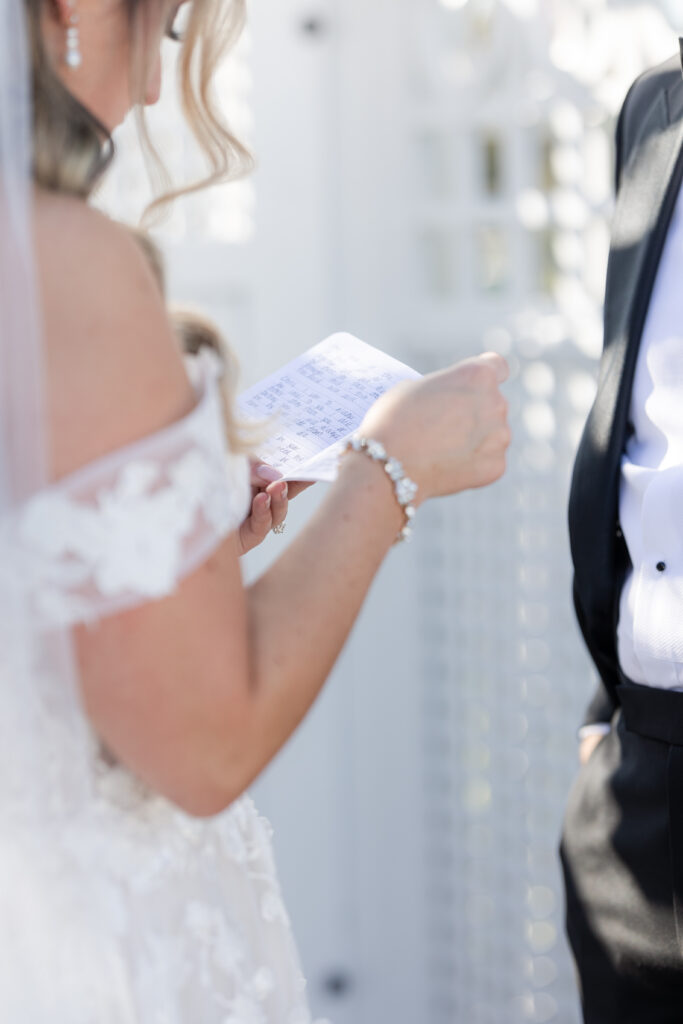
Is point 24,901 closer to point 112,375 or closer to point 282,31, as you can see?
point 112,375

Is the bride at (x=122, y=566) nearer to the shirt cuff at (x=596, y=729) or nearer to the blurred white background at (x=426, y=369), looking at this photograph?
the shirt cuff at (x=596, y=729)

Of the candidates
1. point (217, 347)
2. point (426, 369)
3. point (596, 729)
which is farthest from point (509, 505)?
point (217, 347)

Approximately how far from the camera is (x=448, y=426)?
118 centimetres

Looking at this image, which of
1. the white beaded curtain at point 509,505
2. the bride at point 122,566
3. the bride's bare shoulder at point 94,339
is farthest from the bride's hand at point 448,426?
the white beaded curtain at point 509,505

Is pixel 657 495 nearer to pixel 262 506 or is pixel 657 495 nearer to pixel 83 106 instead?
pixel 262 506

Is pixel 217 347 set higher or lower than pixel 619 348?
higher

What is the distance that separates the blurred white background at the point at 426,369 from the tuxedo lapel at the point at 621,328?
1.05 metres

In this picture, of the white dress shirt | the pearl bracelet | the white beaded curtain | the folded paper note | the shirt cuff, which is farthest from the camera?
the white beaded curtain

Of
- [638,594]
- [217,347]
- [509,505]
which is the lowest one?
[509,505]

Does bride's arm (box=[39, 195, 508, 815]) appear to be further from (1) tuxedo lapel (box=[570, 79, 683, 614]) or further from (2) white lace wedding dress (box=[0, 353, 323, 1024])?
(1) tuxedo lapel (box=[570, 79, 683, 614])

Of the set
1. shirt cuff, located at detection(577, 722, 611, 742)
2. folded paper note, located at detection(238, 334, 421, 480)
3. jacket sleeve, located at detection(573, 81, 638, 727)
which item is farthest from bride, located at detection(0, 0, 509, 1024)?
shirt cuff, located at detection(577, 722, 611, 742)

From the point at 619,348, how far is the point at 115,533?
2.78 feet

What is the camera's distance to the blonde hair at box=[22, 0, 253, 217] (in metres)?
1.04

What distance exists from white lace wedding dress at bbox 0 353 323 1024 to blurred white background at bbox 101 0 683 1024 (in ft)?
5.70
